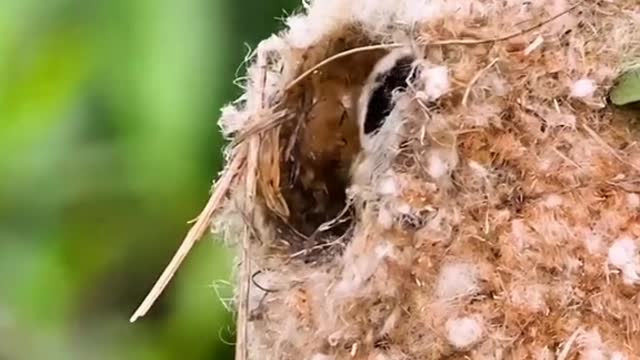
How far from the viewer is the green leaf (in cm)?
79

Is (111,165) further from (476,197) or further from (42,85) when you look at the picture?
(476,197)

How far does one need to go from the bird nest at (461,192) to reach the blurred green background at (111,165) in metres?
0.45

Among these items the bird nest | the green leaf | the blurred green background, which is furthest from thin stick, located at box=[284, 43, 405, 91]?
the blurred green background

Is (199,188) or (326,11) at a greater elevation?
(326,11)

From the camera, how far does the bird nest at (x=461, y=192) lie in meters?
0.76

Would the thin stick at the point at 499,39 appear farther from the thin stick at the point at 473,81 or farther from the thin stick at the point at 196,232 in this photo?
the thin stick at the point at 196,232

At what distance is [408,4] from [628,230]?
21 cm

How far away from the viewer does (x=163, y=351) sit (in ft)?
4.58

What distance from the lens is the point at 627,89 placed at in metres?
0.79

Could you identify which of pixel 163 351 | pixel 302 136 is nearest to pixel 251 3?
pixel 163 351

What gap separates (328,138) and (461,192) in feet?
0.54

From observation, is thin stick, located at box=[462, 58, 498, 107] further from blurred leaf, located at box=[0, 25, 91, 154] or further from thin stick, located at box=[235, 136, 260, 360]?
blurred leaf, located at box=[0, 25, 91, 154]

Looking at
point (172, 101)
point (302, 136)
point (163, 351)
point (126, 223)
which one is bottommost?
point (163, 351)

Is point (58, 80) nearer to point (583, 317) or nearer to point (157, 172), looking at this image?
point (157, 172)
